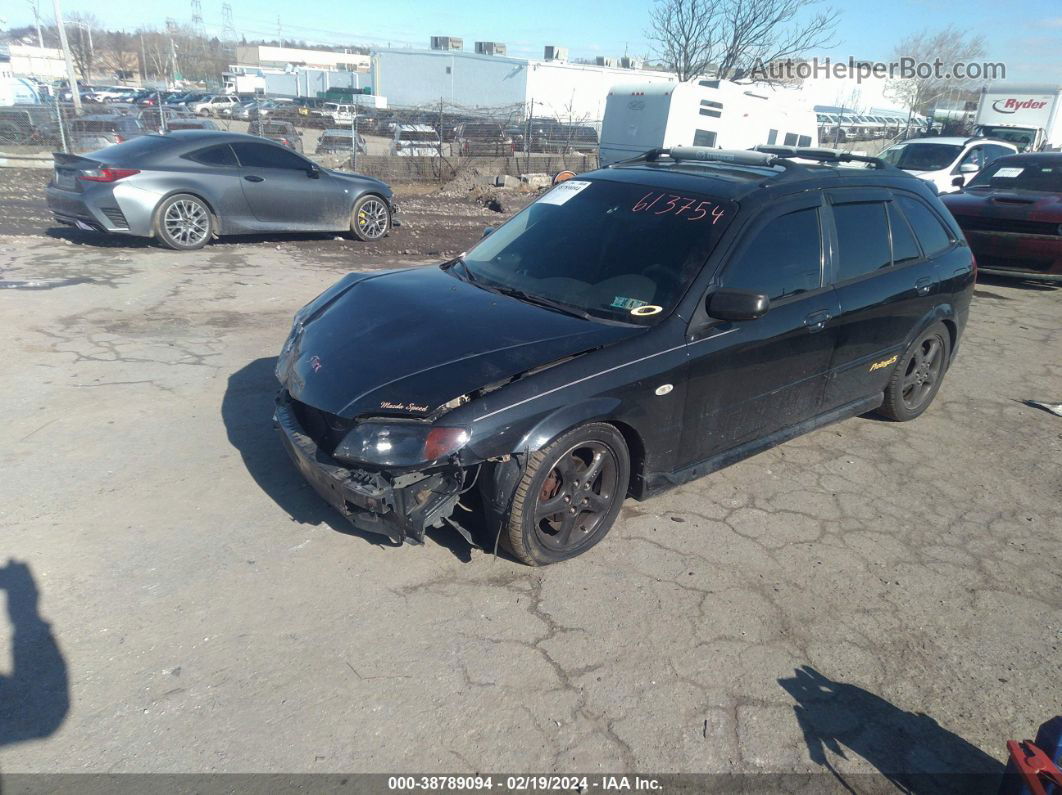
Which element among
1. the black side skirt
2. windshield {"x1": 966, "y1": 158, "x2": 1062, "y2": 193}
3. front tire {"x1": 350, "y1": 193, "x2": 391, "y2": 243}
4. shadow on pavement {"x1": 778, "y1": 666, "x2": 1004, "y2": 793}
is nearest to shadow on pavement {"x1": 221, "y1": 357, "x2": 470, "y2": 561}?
the black side skirt

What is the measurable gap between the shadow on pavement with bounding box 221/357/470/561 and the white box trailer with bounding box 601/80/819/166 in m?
14.4

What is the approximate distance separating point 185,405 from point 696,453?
3.39 meters

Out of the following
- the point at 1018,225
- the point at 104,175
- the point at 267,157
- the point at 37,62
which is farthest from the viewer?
the point at 37,62

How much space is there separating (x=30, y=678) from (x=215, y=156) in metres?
8.39

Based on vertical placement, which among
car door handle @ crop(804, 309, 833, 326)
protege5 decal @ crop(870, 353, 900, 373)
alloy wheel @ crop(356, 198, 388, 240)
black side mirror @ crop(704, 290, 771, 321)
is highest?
black side mirror @ crop(704, 290, 771, 321)

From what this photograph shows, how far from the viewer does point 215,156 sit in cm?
959

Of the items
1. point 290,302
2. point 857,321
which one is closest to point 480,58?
point 290,302

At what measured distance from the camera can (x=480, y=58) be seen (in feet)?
163

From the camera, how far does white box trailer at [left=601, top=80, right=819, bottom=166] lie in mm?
18453

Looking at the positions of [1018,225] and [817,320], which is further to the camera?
[1018,225]

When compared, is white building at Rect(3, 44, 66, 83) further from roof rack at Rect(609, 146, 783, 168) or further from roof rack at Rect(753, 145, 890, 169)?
roof rack at Rect(753, 145, 890, 169)

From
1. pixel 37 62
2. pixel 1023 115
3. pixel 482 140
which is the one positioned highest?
pixel 1023 115

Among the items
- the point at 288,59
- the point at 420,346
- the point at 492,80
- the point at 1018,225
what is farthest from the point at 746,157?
the point at 288,59

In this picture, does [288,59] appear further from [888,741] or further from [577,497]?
[888,741]
